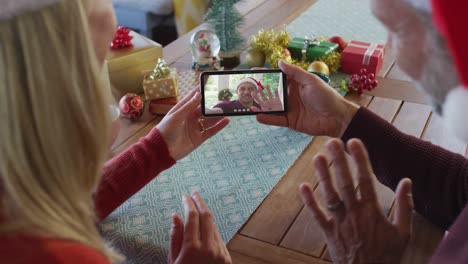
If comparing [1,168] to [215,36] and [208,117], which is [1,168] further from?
[215,36]

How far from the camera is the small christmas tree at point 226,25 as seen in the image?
139 centimetres

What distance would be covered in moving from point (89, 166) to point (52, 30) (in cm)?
18

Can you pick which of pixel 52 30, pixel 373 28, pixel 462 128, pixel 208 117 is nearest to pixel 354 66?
pixel 373 28

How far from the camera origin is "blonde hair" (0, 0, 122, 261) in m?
0.49

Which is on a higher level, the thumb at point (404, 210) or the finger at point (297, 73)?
the finger at point (297, 73)

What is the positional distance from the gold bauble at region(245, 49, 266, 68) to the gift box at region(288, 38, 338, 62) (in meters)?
0.10

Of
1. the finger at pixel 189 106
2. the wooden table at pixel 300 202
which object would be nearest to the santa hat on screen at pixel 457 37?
the wooden table at pixel 300 202

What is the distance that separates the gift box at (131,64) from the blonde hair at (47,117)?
684 millimetres

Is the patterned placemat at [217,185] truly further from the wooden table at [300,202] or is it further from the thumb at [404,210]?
the thumb at [404,210]

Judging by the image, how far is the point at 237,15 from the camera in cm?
140

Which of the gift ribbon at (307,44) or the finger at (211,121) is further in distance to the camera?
the gift ribbon at (307,44)

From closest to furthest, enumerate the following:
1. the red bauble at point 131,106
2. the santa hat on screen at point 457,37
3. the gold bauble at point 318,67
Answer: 1. the santa hat on screen at point 457,37
2. the red bauble at point 131,106
3. the gold bauble at point 318,67

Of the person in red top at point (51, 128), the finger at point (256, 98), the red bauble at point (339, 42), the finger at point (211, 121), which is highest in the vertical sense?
the person in red top at point (51, 128)

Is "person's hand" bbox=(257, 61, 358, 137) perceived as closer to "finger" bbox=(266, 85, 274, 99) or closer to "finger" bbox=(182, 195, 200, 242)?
"finger" bbox=(266, 85, 274, 99)
